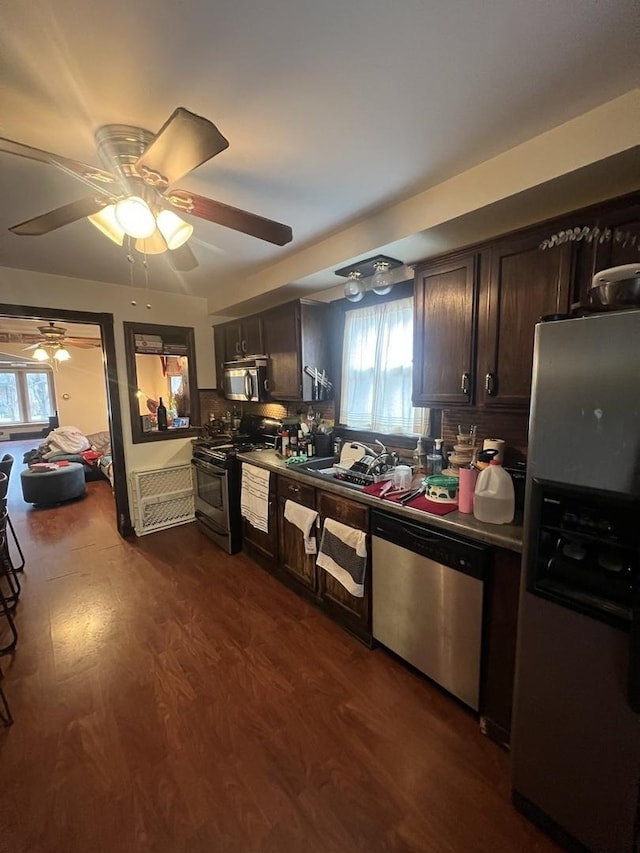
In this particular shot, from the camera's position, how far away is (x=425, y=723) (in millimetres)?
1645

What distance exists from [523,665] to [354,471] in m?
1.28

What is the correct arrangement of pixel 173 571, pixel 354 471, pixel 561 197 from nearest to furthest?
pixel 561 197
pixel 354 471
pixel 173 571

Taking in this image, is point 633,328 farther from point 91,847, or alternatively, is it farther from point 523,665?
point 91,847

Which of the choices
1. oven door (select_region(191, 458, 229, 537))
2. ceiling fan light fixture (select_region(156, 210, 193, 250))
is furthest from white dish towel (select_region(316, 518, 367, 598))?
ceiling fan light fixture (select_region(156, 210, 193, 250))

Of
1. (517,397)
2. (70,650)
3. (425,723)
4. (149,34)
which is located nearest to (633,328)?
(517,397)

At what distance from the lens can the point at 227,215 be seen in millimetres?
1514

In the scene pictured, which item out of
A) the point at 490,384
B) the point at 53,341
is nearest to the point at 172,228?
the point at 490,384

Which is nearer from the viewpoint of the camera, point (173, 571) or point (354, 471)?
point (354, 471)

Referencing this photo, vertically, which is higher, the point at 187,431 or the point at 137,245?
the point at 137,245

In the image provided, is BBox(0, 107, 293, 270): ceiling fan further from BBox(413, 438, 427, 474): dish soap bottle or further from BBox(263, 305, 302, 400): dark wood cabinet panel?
BBox(413, 438, 427, 474): dish soap bottle

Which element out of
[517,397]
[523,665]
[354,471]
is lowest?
[523,665]

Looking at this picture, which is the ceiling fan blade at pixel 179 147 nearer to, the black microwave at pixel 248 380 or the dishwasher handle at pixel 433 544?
the dishwasher handle at pixel 433 544

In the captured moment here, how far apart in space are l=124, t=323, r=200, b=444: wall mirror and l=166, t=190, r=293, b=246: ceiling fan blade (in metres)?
2.43

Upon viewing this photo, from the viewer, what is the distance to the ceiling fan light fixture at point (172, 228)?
152 cm
